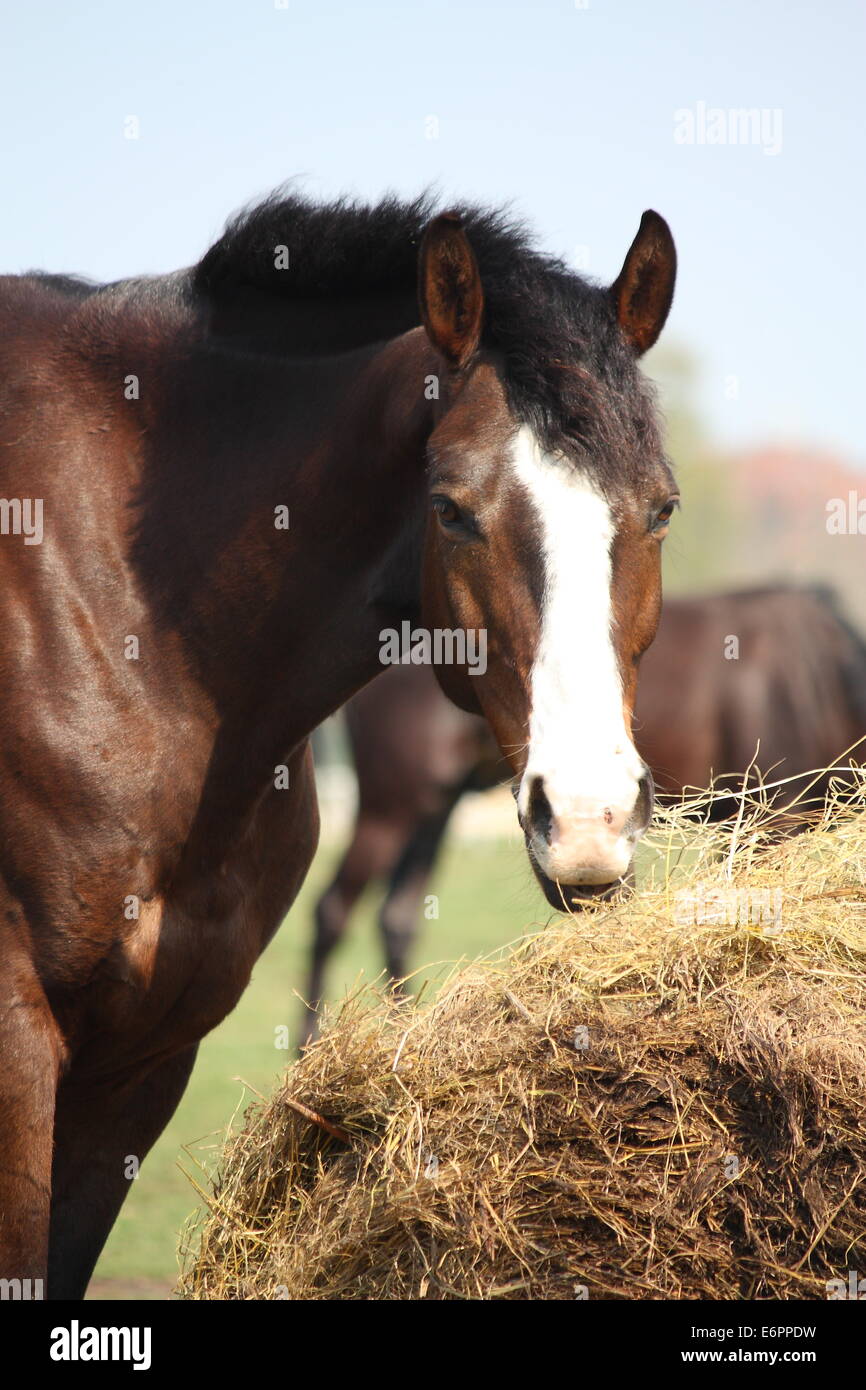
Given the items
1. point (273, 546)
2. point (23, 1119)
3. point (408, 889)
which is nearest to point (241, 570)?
point (273, 546)

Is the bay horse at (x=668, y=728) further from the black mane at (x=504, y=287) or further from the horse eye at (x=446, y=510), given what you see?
the horse eye at (x=446, y=510)

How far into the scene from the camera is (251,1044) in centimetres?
863

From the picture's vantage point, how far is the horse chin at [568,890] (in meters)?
2.38

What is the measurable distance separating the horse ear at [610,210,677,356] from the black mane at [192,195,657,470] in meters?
0.05

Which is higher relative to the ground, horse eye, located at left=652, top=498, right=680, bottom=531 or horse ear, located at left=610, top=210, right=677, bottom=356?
horse ear, located at left=610, top=210, right=677, bottom=356

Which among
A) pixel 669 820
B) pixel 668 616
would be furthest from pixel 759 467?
pixel 669 820

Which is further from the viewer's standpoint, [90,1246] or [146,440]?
[90,1246]

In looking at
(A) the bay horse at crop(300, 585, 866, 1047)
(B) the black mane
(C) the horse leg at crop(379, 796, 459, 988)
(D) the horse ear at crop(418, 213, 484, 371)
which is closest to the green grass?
(C) the horse leg at crop(379, 796, 459, 988)

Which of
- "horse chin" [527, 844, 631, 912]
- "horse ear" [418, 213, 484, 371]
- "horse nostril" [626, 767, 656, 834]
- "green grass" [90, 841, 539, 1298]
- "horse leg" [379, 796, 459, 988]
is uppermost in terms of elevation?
"horse ear" [418, 213, 484, 371]

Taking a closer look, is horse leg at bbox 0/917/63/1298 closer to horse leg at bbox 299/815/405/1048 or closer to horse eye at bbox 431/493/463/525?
horse eye at bbox 431/493/463/525

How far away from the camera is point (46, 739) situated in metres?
2.79

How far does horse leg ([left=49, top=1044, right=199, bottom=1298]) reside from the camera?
10.7 feet
